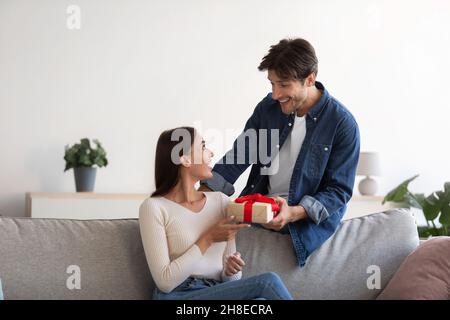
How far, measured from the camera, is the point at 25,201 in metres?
4.96

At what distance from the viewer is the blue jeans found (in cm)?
207

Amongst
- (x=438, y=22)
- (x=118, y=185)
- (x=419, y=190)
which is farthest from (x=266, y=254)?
(x=438, y=22)

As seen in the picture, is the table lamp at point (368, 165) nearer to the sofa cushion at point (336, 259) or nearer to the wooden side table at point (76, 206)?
the wooden side table at point (76, 206)

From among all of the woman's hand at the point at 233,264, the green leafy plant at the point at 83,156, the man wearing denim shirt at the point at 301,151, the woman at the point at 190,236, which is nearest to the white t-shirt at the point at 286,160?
the man wearing denim shirt at the point at 301,151

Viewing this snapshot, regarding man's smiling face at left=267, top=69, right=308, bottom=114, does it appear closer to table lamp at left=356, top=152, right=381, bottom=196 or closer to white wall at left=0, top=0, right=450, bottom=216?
table lamp at left=356, top=152, right=381, bottom=196

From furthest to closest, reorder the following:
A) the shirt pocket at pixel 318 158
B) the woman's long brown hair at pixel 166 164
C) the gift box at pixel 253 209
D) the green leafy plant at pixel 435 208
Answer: the green leafy plant at pixel 435 208, the shirt pocket at pixel 318 158, the woman's long brown hair at pixel 166 164, the gift box at pixel 253 209

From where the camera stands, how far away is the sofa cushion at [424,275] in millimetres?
2264

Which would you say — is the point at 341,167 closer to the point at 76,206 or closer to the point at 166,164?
the point at 166,164

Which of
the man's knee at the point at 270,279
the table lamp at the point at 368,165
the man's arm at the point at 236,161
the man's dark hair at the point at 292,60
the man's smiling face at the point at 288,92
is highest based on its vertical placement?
the man's dark hair at the point at 292,60

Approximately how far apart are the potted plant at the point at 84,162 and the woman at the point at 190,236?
8.11 ft

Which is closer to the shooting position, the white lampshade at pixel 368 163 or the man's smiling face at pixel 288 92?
the man's smiling face at pixel 288 92

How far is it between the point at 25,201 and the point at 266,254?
298cm

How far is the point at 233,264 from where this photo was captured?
7.33 feet

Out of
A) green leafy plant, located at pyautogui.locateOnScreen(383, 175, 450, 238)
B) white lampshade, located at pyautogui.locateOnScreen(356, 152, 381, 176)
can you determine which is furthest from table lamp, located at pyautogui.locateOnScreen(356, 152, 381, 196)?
green leafy plant, located at pyautogui.locateOnScreen(383, 175, 450, 238)
